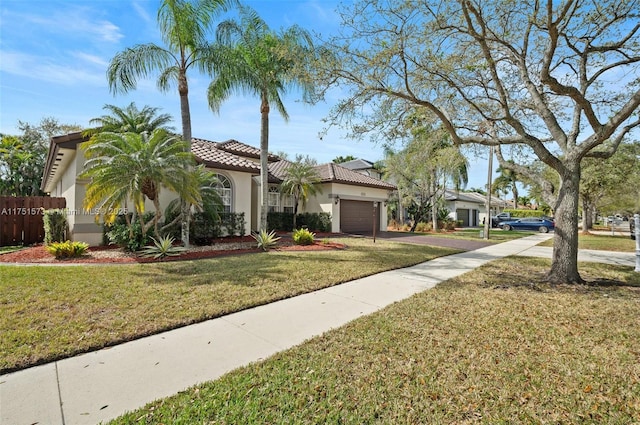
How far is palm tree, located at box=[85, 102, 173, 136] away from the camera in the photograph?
13.4 m

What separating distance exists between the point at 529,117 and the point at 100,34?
Answer: 1382cm

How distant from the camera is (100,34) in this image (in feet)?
29.0

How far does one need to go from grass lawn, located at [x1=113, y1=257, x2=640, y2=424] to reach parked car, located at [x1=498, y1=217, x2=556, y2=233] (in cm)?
2847

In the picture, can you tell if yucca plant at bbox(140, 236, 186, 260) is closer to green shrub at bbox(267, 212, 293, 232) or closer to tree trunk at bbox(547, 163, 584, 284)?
green shrub at bbox(267, 212, 293, 232)

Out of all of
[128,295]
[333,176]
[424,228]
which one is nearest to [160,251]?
[128,295]

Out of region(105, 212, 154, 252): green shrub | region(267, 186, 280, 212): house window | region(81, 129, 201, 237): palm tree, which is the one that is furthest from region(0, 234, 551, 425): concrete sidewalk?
region(267, 186, 280, 212): house window

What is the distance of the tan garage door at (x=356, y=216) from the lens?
67.3 feet

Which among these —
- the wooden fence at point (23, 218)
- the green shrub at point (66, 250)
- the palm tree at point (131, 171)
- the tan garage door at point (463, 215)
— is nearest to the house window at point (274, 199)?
the palm tree at point (131, 171)

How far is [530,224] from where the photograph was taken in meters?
29.7

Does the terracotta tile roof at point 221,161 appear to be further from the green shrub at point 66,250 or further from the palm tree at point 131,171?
the green shrub at point 66,250

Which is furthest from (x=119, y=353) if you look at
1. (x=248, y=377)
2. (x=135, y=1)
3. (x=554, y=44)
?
(x=554, y=44)

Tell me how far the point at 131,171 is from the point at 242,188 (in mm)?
Result: 6558

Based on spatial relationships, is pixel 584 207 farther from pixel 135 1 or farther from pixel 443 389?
pixel 135 1

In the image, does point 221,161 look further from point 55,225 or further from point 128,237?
point 55,225
